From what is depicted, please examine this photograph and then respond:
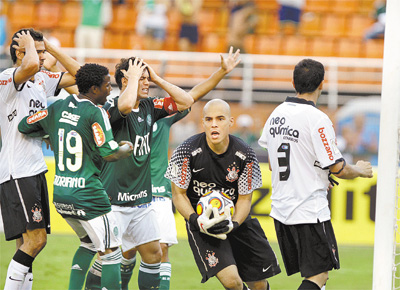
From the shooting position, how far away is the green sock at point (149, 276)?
6.51 m

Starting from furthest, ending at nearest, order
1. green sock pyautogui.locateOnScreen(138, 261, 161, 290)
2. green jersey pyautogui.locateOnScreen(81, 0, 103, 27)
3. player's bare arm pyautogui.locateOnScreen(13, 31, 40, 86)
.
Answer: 1. green jersey pyautogui.locateOnScreen(81, 0, 103, 27)
2. green sock pyautogui.locateOnScreen(138, 261, 161, 290)
3. player's bare arm pyautogui.locateOnScreen(13, 31, 40, 86)

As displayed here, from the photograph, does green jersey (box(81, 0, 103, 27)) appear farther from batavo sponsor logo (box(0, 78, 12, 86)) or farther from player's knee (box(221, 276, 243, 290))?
player's knee (box(221, 276, 243, 290))

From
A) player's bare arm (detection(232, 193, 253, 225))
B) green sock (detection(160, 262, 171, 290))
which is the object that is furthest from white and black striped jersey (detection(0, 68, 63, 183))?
player's bare arm (detection(232, 193, 253, 225))

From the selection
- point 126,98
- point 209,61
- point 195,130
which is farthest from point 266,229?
point 126,98

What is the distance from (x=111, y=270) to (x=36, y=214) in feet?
2.75

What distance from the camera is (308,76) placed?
A: 5.54 metres

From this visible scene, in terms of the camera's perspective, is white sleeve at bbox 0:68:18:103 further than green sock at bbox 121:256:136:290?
No

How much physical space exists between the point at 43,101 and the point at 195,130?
830 centimetres

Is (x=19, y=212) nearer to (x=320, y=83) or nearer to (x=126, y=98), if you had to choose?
(x=126, y=98)

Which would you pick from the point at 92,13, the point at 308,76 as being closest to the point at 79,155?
the point at 308,76

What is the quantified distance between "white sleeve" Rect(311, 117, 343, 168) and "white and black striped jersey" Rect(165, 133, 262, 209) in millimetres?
768

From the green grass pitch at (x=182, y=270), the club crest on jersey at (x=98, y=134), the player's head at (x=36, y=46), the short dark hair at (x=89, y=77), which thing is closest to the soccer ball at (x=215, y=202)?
the club crest on jersey at (x=98, y=134)

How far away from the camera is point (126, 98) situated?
594 centimetres

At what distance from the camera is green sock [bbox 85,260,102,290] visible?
651cm
